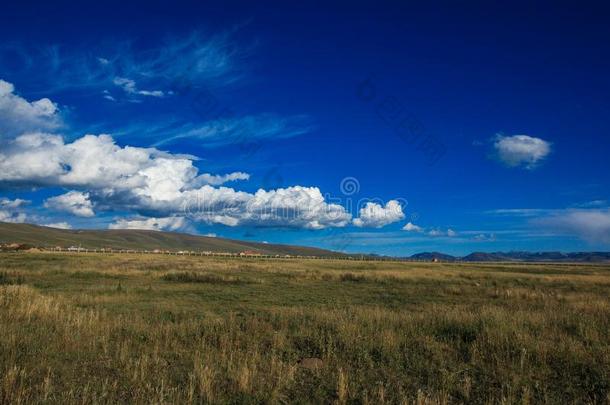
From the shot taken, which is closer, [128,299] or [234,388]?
[234,388]

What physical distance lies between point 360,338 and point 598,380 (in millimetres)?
4981

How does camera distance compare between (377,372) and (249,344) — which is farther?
(249,344)

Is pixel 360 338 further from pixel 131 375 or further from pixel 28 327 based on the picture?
pixel 28 327

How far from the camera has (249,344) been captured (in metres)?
10.5

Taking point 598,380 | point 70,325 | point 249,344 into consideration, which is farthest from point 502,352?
point 70,325

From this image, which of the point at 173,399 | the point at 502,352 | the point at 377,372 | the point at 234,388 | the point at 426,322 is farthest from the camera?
the point at 426,322

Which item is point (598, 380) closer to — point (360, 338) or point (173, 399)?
point (360, 338)

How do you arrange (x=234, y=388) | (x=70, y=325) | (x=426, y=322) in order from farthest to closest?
(x=426, y=322), (x=70, y=325), (x=234, y=388)

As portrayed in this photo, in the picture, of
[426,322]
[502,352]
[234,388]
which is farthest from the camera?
[426,322]

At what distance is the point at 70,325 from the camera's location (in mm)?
11344

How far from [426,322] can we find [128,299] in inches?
602

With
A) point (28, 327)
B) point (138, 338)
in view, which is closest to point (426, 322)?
point (138, 338)

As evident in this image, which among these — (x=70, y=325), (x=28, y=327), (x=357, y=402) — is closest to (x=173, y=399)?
(x=357, y=402)

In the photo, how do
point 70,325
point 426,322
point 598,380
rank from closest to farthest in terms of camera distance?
point 598,380 → point 70,325 → point 426,322
